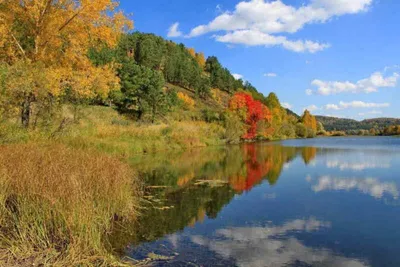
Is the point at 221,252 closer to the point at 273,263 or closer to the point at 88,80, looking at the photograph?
the point at 273,263

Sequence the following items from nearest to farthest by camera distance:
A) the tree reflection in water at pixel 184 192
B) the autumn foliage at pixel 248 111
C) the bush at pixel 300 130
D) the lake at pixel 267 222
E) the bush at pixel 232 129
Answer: the lake at pixel 267 222, the tree reflection in water at pixel 184 192, the bush at pixel 232 129, the autumn foliage at pixel 248 111, the bush at pixel 300 130

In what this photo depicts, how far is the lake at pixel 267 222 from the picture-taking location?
7.94 meters

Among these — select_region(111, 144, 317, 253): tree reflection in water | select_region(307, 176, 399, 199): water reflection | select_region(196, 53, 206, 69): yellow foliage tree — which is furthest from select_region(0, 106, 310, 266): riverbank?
select_region(196, 53, 206, 69): yellow foliage tree

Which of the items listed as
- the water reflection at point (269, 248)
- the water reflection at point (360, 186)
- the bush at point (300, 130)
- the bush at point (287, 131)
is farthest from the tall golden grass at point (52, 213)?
the bush at point (300, 130)

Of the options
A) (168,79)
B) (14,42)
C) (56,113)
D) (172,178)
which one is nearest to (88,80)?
(56,113)

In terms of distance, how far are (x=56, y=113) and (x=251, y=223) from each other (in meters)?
12.6

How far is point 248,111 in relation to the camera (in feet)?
221

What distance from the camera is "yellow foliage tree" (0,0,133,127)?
1752 centimetres

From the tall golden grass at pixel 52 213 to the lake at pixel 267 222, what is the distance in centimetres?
108

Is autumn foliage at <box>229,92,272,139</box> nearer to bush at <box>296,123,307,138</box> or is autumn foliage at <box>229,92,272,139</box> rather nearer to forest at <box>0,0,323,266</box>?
forest at <box>0,0,323,266</box>

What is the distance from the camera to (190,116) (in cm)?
6569

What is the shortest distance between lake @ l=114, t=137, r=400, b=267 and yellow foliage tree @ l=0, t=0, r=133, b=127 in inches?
250

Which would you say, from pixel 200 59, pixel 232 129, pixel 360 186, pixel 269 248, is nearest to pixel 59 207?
pixel 269 248

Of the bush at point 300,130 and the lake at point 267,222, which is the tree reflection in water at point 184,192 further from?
the bush at point 300,130
